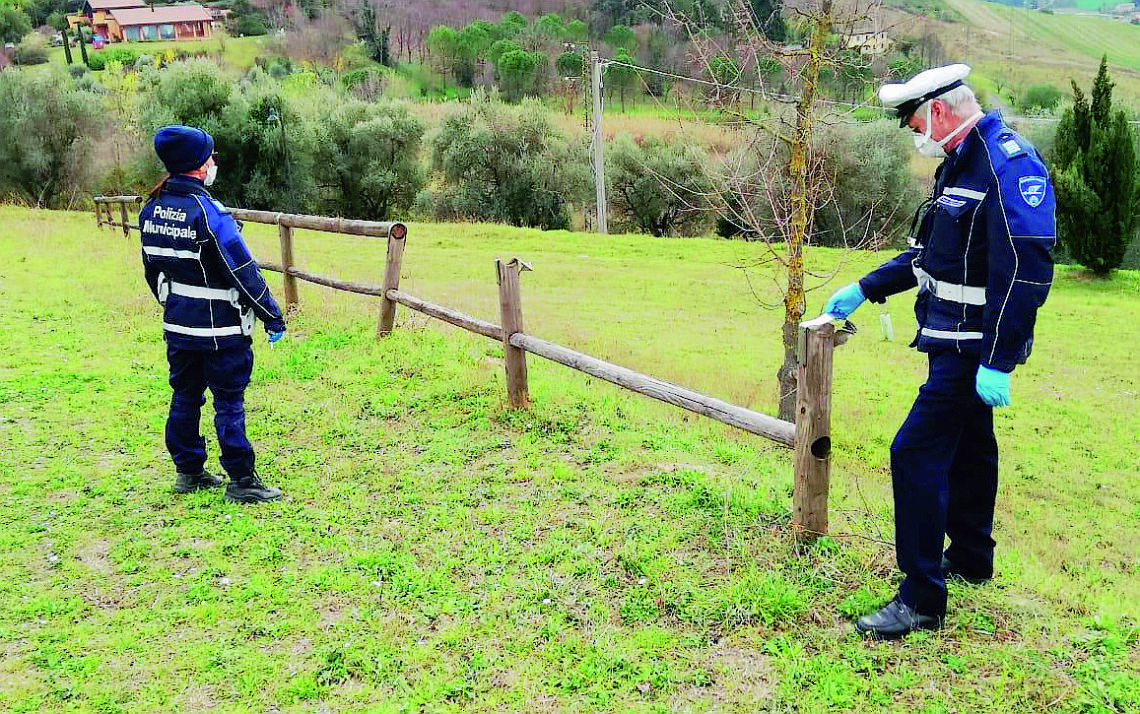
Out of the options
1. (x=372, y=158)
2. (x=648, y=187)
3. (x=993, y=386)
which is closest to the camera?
(x=993, y=386)

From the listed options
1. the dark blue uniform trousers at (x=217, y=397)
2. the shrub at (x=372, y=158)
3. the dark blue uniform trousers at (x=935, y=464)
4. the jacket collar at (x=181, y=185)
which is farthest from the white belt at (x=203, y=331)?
the shrub at (x=372, y=158)

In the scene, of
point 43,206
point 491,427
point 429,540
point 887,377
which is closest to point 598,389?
point 491,427

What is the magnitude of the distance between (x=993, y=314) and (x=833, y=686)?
5.09 ft

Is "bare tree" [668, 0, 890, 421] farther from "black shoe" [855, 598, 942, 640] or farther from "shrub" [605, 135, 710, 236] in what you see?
"shrub" [605, 135, 710, 236]

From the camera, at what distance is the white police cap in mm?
3215

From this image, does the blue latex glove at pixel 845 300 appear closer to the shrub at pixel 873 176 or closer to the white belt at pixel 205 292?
the white belt at pixel 205 292

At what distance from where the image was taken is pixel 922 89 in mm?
3256

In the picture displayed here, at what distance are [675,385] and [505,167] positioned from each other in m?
31.3

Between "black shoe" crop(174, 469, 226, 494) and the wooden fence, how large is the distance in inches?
88.6

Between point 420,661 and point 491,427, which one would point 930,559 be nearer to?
point 420,661

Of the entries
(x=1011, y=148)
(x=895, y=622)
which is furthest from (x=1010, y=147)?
(x=895, y=622)

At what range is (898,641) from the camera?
3465 millimetres

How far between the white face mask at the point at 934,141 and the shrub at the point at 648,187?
31077 millimetres

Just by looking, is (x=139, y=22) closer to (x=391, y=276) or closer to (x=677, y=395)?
(x=391, y=276)
